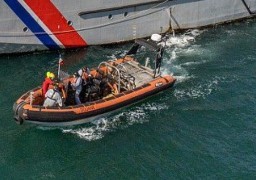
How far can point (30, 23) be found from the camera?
21.8 meters

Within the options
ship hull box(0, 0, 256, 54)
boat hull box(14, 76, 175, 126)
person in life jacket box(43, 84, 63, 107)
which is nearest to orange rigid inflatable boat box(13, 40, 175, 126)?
boat hull box(14, 76, 175, 126)

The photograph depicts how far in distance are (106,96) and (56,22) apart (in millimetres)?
5393

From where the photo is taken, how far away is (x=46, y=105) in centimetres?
1720

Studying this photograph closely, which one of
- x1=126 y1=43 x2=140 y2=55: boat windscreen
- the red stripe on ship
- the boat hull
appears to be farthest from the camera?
the red stripe on ship

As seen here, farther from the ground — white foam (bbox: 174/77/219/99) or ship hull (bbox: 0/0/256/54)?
ship hull (bbox: 0/0/256/54)

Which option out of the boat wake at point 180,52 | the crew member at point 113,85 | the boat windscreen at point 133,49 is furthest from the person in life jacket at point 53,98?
the boat wake at point 180,52

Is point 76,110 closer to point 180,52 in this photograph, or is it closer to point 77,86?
point 77,86

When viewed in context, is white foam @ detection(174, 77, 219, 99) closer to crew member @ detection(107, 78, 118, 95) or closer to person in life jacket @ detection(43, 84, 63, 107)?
crew member @ detection(107, 78, 118, 95)

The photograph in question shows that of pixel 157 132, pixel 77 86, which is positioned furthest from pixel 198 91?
pixel 77 86

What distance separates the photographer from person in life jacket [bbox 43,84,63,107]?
17.1 meters

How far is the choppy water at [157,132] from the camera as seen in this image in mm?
15820

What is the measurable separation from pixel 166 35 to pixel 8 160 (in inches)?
444

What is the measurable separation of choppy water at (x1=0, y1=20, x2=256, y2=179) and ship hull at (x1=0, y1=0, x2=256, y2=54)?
856mm

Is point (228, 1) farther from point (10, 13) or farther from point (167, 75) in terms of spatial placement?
point (10, 13)
